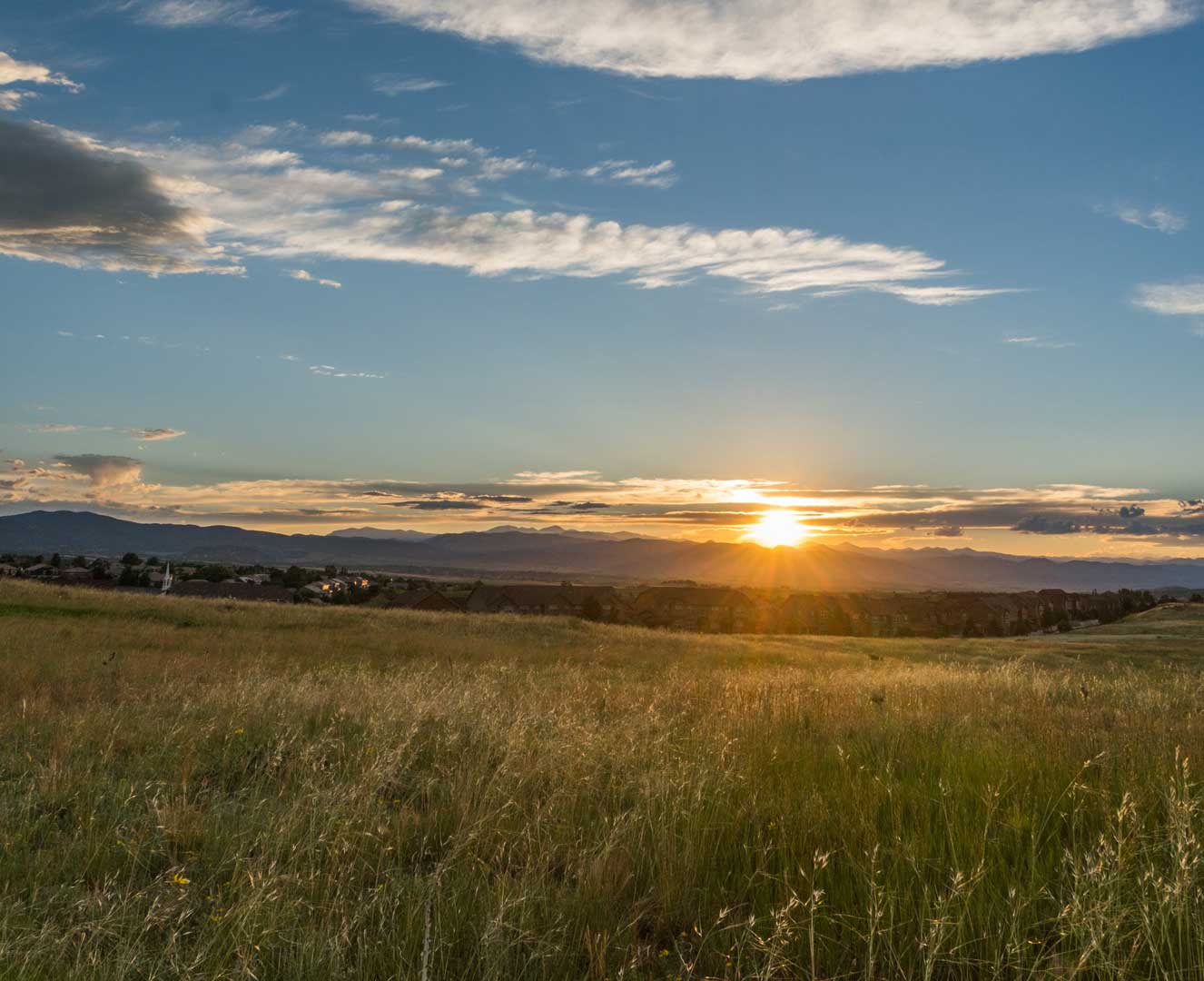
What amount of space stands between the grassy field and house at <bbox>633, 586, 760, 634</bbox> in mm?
59647

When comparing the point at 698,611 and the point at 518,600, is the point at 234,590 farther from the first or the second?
the point at 698,611

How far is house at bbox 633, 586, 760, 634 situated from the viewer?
75.1 meters

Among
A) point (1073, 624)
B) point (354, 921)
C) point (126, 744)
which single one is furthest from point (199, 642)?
point (1073, 624)

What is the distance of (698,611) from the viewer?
87.1m

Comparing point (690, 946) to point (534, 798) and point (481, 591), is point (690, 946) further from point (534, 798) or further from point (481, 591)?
point (481, 591)

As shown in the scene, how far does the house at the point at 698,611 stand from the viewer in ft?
246

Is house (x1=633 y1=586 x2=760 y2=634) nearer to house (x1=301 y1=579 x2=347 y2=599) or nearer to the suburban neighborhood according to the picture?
the suburban neighborhood

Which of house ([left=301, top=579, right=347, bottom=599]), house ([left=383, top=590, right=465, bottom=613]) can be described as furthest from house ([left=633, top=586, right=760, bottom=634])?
house ([left=301, top=579, right=347, bottom=599])

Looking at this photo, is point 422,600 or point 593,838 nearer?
point 593,838

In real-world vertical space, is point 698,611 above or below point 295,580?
below

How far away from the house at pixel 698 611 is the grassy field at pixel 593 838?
59647 mm

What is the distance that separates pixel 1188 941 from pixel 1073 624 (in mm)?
86862

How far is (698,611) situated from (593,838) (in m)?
83.8

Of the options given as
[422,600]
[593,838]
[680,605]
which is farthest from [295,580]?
[593,838]
